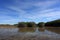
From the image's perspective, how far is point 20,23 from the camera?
41.2 meters

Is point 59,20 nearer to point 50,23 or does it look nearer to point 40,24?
point 50,23

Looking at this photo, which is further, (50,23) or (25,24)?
(50,23)

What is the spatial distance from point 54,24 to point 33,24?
9.99 meters

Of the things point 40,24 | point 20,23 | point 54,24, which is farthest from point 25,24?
point 54,24

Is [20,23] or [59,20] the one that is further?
[59,20]

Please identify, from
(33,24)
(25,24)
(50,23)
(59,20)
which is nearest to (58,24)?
(59,20)

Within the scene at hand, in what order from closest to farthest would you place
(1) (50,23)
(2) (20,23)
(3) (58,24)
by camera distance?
(2) (20,23), (3) (58,24), (1) (50,23)

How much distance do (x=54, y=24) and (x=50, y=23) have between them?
3.28m

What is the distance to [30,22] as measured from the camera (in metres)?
Result: 41.5

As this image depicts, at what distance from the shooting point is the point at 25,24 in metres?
41.2

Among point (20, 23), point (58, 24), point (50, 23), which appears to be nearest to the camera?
point (20, 23)

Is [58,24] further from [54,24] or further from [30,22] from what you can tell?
[30,22]

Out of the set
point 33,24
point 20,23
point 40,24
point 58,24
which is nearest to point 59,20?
point 58,24

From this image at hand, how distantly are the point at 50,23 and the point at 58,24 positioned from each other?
572 centimetres
